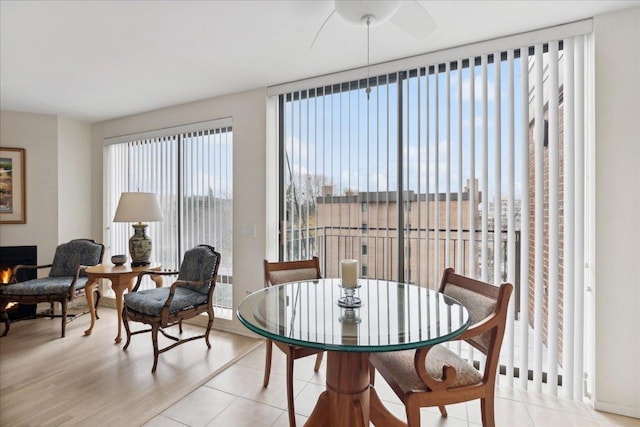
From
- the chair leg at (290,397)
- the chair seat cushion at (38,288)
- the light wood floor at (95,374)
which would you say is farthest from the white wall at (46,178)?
the chair leg at (290,397)

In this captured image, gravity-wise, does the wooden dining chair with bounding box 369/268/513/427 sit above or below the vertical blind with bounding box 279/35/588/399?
below

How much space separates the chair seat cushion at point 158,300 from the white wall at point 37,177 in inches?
84.2

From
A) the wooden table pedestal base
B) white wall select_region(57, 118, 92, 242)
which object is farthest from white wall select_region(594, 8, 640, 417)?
white wall select_region(57, 118, 92, 242)

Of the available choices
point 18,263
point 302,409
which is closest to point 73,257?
point 18,263

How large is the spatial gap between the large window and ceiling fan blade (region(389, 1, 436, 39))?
2217mm

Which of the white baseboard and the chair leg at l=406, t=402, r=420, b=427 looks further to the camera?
the white baseboard

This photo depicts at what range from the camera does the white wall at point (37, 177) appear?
152 inches

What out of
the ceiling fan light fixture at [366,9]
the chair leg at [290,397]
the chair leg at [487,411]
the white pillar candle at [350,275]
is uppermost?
the ceiling fan light fixture at [366,9]

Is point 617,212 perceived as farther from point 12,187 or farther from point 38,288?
point 12,187

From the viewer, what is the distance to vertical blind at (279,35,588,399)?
216 centimetres

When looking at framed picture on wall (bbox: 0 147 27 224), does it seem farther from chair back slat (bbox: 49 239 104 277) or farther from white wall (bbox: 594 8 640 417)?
white wall (bbox: 594 8 640 417)

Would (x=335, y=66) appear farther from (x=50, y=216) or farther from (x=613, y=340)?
(x=50, y=216)

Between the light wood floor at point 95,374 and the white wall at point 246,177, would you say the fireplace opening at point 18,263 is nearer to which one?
the light wood floor at point 95,374

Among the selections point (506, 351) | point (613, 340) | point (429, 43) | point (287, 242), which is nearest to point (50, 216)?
point (287, 242)
